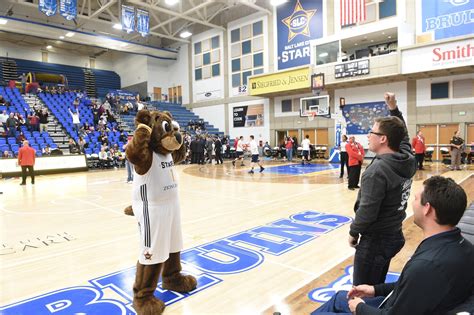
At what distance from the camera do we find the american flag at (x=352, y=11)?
59.2 feet

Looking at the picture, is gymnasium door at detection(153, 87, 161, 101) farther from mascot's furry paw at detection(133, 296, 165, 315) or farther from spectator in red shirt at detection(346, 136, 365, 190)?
mascot's furry paw at detection(133, 296, 165, 315)

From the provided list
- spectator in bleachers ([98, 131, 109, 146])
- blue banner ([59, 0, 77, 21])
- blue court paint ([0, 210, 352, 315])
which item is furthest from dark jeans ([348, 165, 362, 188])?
blue banner ([59, 0, 77, 21])

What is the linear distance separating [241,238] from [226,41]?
77.7ft

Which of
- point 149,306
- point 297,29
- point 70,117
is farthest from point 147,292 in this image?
point 297,29

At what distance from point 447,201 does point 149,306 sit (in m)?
2.43

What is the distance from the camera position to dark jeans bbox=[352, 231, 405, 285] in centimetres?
227

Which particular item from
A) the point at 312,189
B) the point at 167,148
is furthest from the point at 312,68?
the point at 167,148

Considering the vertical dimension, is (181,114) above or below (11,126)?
above

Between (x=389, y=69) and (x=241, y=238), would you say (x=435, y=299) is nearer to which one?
(x=241, y=238)

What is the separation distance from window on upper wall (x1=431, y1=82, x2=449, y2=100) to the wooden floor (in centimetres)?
947

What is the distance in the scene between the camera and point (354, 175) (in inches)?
362

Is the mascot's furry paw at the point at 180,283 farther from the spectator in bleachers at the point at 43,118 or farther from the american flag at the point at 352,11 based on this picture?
the american flag at the point at 352,11

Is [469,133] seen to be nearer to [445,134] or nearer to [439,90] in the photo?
[445,134]

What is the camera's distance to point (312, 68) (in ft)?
65.6
